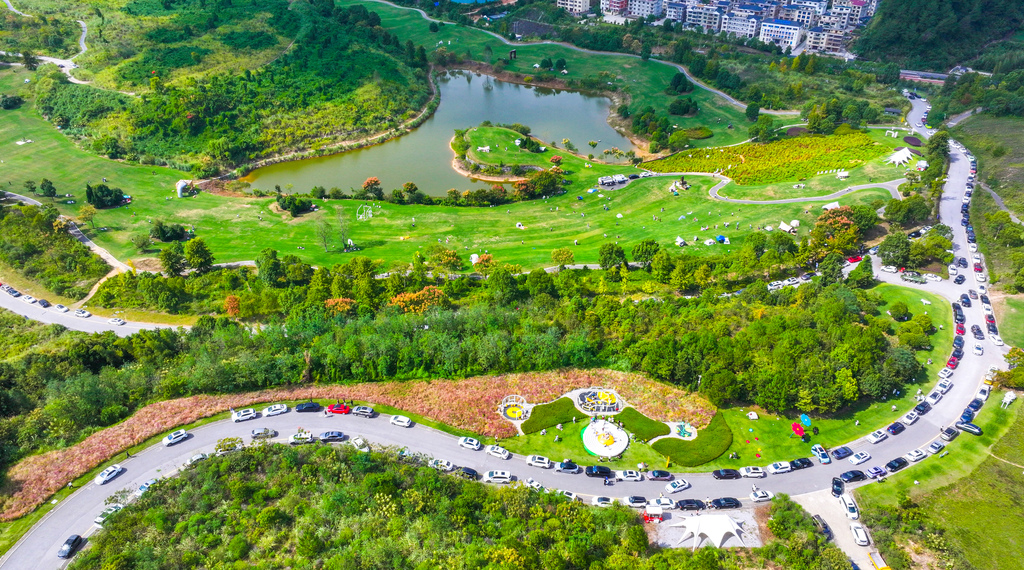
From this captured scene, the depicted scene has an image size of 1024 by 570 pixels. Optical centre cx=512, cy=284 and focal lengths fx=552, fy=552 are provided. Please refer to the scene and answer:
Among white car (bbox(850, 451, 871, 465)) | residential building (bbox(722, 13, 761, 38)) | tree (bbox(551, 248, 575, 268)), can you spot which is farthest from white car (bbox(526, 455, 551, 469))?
residential building (bbox(722, 13, 761, 38))

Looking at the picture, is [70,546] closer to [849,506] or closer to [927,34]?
[849,506]

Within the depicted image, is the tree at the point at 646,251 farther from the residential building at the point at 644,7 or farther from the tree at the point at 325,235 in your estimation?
the residential building at the point at 644,7

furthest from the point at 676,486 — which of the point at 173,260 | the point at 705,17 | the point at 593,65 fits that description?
the point at 705,17

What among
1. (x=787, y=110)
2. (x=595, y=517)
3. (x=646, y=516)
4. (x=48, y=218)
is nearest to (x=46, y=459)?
(x=595, y=517)

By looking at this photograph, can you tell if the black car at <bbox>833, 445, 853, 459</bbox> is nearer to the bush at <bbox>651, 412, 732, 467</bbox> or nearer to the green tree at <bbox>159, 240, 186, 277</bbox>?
the bush at <bbox>651, 412, 732, 467</bbox>

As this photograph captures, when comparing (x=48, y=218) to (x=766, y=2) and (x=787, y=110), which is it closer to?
(x=787, y=110)

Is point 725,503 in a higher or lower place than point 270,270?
lower
